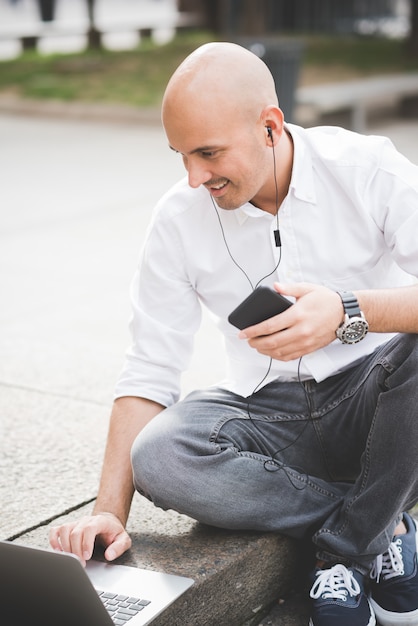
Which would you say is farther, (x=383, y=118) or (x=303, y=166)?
(x=383, y=118)

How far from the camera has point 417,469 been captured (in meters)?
2.31

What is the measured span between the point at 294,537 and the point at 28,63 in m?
14.9

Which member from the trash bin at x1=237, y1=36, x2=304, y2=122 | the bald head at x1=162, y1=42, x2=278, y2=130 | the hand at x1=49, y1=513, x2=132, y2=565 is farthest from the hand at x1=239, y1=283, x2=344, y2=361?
the trash bin at x1=237, y1=36, x2=304, y2=122

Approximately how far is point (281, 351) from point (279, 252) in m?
0.38

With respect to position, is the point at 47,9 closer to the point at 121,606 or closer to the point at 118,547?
the point at 118,547

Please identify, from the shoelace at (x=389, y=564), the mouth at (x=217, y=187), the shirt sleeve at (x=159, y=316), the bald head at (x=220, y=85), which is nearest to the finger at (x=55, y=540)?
the shirt sleeve at (x=159, y=316)

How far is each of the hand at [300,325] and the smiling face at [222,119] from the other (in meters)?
0.32

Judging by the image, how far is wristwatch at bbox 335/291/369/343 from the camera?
228 centimetres

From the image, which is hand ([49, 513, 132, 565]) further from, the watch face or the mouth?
the mouth

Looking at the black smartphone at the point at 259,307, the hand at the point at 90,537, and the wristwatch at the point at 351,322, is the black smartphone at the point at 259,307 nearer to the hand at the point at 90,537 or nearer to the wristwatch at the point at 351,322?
the wristwatch at the point at 351,322

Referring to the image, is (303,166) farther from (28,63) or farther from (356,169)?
(28,63)

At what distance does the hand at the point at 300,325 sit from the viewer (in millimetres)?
2207

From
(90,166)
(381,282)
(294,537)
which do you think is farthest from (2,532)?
(90,166)

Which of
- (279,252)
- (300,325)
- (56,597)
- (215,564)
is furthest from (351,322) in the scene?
(56,597)
